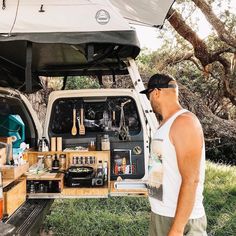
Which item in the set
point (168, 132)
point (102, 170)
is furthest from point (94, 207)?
point (168, 132)

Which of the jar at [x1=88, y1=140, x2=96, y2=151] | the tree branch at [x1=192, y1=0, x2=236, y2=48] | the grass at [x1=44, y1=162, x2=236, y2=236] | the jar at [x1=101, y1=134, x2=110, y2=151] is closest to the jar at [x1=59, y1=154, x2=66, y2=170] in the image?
the jar at [x1=88, y1=140, x2=96, y2=151]

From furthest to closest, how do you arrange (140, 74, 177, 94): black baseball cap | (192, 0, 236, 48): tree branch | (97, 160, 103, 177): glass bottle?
(192, 0, 236, 48): tree branch < (97, 160, 103, 177): glass bottle < (140, 74, 177, 94): black baseball cap

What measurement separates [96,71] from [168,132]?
9.86 feet

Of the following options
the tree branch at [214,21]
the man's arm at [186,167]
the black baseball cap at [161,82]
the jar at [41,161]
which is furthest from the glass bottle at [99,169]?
the tree branch at [214,21]

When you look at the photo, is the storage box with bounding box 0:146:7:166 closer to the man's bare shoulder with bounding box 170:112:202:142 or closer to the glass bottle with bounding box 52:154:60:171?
the glass bottle with bounding box 52:154:60:171

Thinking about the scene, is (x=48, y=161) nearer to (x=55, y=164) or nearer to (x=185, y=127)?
(x=55, y=164)

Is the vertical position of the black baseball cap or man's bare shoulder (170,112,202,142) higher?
the black baseball cap

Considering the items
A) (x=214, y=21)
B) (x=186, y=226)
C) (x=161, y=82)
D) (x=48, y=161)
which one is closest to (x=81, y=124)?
(x=48, y=161)

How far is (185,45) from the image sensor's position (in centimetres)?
1281

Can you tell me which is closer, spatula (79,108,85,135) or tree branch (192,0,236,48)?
spatula (79,108,85,135)

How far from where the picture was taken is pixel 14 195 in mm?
3350

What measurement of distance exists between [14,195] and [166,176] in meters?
1.46

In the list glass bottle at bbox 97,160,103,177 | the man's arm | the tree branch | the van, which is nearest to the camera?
the man's arm

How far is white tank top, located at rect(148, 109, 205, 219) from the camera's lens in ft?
8.00
